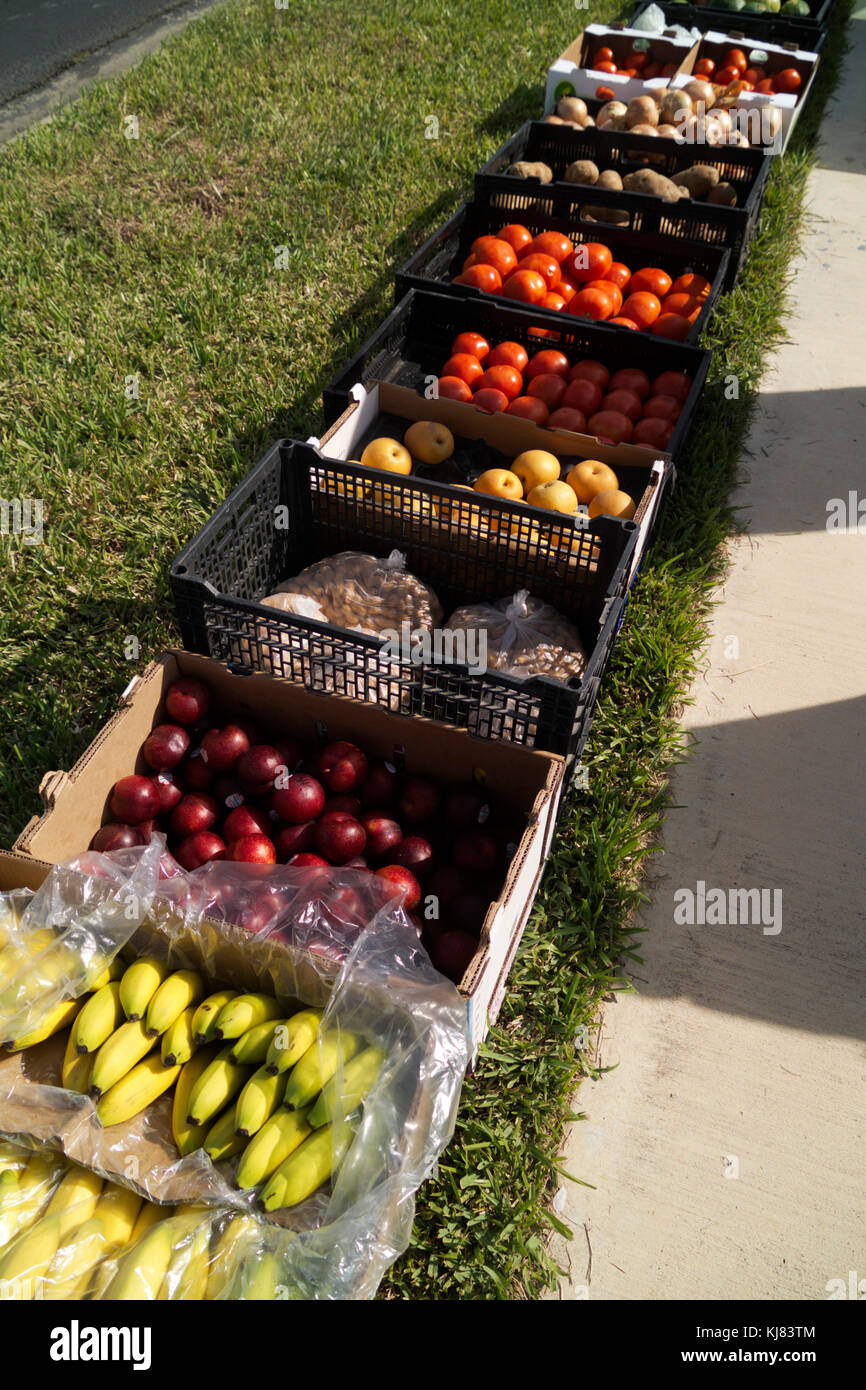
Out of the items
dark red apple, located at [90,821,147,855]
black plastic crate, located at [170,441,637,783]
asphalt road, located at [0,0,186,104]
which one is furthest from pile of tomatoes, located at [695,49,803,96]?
dark red apple, located at [90,821,147,855]

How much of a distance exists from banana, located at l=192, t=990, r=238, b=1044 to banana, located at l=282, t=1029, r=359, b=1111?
0.66ft

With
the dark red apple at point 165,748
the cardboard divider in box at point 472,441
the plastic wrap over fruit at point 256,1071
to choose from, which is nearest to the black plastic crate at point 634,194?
the cardboard divider in box at point 472,441

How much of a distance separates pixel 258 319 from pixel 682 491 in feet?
8.04

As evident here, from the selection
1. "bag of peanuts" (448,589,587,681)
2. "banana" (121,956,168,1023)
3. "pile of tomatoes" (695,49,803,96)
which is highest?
"pile of tomatoes" (695,49,803,96)

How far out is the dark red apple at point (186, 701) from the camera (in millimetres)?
2631

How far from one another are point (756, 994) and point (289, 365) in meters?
3.63

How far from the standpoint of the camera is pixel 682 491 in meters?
4.16

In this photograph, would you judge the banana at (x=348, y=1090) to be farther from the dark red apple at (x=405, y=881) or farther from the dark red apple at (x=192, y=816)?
the dark red apple at (x=192, y=816)

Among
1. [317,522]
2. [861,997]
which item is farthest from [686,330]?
[861,997]

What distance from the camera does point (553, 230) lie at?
15.8 ft

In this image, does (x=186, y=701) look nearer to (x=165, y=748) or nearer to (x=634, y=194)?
(x=165, y=748)

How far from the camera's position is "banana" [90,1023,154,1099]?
1910 mm

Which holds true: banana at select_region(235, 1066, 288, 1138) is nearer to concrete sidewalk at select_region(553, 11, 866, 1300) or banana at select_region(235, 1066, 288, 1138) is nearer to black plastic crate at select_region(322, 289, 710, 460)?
concrete sidewalk at select_region(553, 11, 866, 1300)
